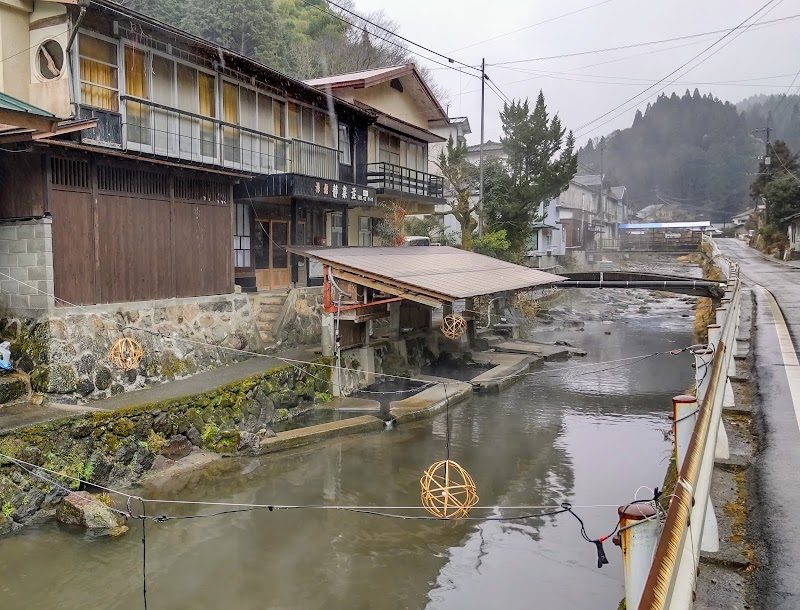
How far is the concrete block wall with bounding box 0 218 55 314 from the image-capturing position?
14102 millimetres

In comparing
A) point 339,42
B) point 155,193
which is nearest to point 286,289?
point 155,193

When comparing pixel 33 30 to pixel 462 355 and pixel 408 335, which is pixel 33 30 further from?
pixel 462 355

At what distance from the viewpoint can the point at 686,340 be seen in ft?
112

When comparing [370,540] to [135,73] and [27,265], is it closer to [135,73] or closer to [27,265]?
[27,265]

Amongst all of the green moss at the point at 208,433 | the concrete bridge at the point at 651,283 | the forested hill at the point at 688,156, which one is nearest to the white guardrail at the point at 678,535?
the green moss at the point at 208,433

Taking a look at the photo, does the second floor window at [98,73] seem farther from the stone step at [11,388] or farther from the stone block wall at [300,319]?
the stone block wall at [300,319]

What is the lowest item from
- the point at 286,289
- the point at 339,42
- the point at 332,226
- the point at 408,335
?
the point at 408,335

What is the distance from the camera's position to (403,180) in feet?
101

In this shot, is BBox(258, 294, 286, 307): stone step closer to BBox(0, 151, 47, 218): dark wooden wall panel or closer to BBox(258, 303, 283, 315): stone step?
BBox(258, 303, 283, 315): stone step

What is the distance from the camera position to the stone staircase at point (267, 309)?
836 inches

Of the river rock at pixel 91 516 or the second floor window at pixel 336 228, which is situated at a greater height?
the second floor window at pixel 336 228

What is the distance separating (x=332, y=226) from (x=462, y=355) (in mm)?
8230

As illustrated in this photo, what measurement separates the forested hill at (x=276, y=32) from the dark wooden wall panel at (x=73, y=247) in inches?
950

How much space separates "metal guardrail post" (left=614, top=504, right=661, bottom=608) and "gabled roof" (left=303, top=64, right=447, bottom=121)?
85.7ft
